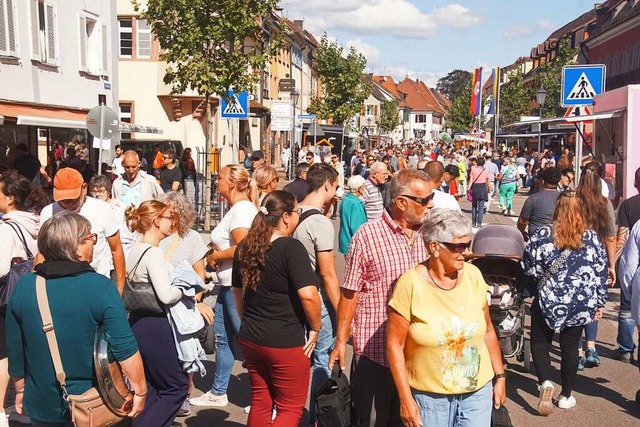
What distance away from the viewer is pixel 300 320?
5.28 metres

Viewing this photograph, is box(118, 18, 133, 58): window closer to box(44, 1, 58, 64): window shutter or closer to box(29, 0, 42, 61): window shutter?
box(44, 1, 58, 64): window shutter

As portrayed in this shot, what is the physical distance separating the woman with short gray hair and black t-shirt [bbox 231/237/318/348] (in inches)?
40.8

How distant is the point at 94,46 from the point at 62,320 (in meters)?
21.0

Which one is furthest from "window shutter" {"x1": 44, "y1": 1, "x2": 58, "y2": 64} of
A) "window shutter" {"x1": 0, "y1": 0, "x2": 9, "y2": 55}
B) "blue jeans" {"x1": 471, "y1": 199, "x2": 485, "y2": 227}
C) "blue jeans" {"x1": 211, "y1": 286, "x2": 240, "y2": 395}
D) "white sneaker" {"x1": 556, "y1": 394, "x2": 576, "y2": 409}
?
"white sneaker" {"x1": 556, "y1": 394, "x2": 576, "y2": 409}

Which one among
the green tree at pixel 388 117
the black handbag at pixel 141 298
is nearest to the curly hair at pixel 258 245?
the black handbag at pixel 141 298

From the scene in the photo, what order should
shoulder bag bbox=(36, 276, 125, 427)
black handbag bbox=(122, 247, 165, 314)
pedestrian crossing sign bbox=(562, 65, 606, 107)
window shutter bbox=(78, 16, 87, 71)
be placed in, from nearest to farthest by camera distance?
shoulder bag bbox=(36, 276, 125, 427), black handbag bbox=(122, 247, 165, 314), pedestrian crossing sign bbox=(562, 65, 606, 107), window shutter bbox=(78, 16, 87, 71)

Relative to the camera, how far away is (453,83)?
178125 millimetres

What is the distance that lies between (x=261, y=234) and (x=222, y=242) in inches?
71.9

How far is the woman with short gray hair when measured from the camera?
419cm

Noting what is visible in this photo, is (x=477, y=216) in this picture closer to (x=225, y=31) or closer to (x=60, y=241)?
(x=225, y=31)

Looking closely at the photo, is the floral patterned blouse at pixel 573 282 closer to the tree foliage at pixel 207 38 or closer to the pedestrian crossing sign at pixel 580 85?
the pedestrian crossing sign at pixel 580 85

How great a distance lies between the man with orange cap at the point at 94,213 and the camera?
6.76 metres

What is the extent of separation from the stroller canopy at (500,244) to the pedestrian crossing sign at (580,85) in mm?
7227

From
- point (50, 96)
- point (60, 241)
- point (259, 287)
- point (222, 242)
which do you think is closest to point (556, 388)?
point (222, 242)
